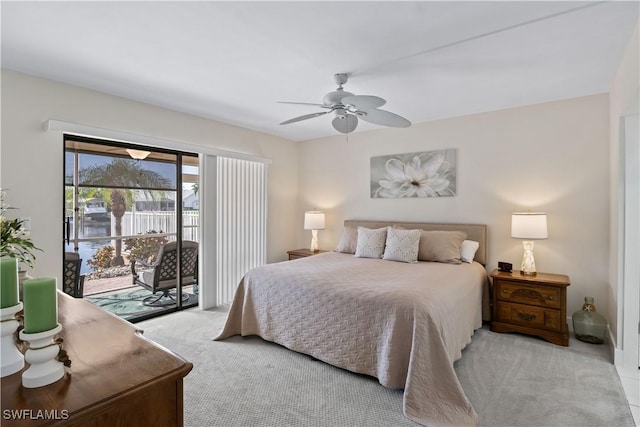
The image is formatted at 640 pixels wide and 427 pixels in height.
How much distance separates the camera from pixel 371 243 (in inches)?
154

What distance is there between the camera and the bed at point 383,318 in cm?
204


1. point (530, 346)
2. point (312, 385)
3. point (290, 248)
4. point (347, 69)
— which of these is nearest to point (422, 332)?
point (312, 385)

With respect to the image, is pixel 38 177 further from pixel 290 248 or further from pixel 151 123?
pixel 290 248

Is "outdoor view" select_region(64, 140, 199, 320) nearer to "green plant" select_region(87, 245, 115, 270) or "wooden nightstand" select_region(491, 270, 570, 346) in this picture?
"green plant" select_region(87, 245, 115, 270)

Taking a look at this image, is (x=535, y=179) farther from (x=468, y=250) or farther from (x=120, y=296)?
(x=120, y=296)

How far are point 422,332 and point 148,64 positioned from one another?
286 cm

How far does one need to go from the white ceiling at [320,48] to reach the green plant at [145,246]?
160 centimetres

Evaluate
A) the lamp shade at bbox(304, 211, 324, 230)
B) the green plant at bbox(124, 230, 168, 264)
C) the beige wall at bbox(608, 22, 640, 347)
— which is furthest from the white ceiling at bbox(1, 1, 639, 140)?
the lamp shade at bbox(304, 211, 324, 230)

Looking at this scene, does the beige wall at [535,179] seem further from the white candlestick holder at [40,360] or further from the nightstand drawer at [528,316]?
the white candlestick holder at [40,360]

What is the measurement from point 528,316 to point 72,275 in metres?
4.57

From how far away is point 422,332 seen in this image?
2.08 meters

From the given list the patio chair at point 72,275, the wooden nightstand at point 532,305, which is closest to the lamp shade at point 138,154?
the patio chair at point 72,275

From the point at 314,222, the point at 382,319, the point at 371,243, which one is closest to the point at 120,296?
the point at 314,222

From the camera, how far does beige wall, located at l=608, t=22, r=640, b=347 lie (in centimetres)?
214
